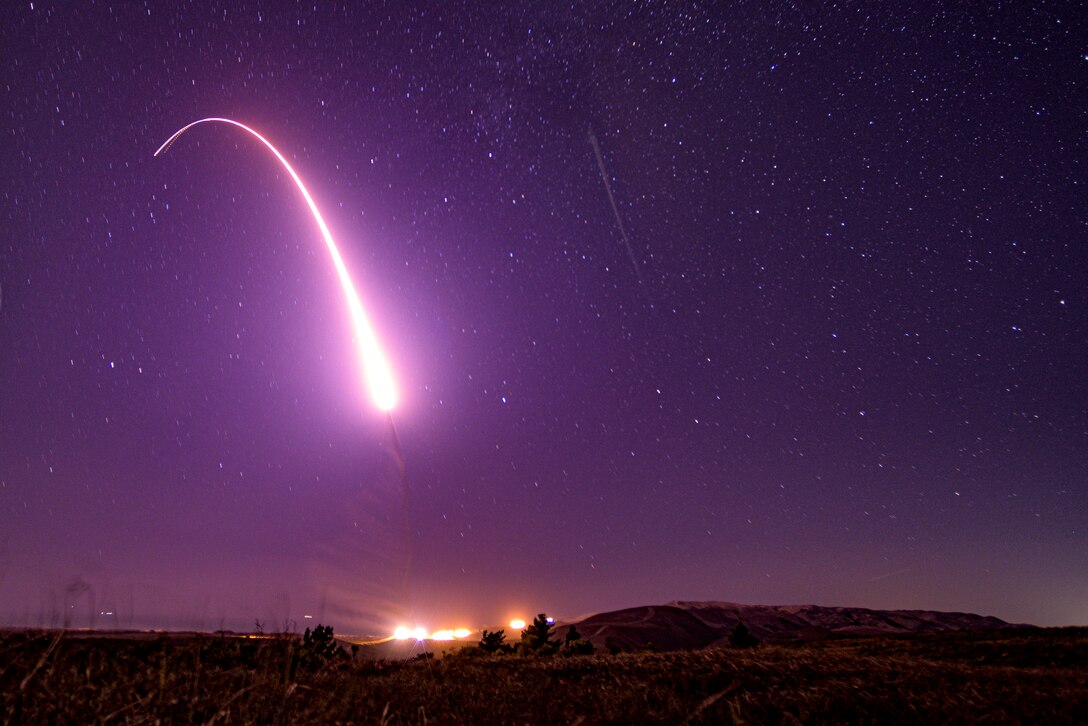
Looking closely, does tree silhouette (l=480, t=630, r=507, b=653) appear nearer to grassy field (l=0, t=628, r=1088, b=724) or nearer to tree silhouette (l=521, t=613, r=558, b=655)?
tree silhouette (l=521, t=613, r=558, b=655)

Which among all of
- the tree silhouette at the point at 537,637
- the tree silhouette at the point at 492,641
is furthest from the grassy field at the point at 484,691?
the tree silhouette at the point at 492,641

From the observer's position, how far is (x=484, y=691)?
10188 millimetres

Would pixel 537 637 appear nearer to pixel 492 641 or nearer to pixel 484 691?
pixel 492 641

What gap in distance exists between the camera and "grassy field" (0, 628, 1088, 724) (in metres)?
5.66

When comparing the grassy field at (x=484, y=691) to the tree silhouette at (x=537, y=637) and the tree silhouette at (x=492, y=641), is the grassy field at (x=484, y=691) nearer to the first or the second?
the tree silhouette at (x=537, y=637)

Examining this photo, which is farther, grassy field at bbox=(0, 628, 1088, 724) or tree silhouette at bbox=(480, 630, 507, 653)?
tree silhouette at bbox=(480, 630, 507, 653)

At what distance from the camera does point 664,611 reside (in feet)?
323

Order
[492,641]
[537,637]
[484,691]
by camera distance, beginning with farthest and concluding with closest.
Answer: [492,641]
[537,637]
[484,691]

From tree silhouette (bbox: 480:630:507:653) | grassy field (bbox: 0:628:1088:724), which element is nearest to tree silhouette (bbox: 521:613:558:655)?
tree silhouette (bbox: 480:630:507:653)

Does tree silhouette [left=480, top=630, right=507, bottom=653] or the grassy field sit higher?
tree silhouette [left=480, top=630, right=507, bottom=653]

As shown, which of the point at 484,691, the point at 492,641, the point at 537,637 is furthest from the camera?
the point at 492,641

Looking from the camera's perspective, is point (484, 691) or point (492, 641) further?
point (492, 641)

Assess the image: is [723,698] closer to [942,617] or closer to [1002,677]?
[1002,677]

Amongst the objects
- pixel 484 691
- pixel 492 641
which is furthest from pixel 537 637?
pixel 484 691
